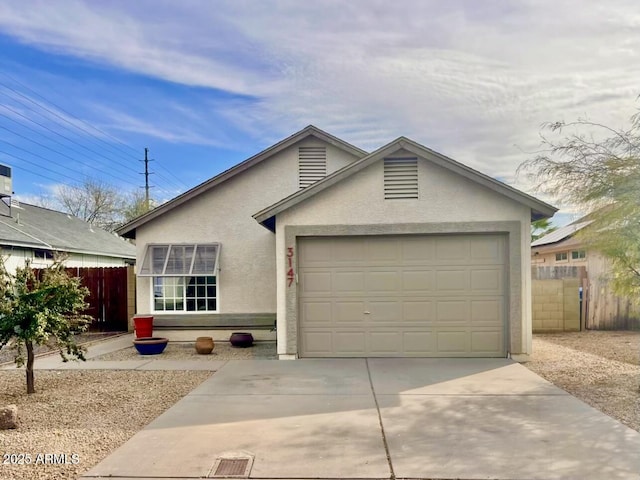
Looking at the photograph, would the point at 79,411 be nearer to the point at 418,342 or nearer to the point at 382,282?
the point at 382,282

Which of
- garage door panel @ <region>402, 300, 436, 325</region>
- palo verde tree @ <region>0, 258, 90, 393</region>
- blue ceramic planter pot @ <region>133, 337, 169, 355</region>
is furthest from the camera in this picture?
blue ceramic planter pot @ <region>133, 337, 169, 355</region>

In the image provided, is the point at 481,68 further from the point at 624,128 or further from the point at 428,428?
the point at 428,428

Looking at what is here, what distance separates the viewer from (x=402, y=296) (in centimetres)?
941

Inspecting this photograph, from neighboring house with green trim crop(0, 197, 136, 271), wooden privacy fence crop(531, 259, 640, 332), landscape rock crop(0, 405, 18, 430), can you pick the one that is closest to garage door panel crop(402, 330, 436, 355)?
wooden privacy fence crop(531, 259, 640, 332)

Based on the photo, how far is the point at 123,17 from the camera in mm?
10055

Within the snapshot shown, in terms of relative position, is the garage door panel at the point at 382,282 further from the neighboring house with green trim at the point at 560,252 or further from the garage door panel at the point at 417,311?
the neighboring house with green trim at the point at 560,252

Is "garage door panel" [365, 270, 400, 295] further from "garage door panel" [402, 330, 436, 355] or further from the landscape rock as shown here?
the landscape rock

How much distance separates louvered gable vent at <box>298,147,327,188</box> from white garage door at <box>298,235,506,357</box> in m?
3.48

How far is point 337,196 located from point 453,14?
4.41 meters

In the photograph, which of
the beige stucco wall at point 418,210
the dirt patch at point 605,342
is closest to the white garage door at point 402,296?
the beige stucco wall at point 418,210

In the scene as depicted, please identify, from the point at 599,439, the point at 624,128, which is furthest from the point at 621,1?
the point at 599,439

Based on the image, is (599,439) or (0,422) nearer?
(599,439)

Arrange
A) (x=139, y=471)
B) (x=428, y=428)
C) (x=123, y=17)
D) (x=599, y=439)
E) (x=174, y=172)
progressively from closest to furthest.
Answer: (x=139, y=471) < (x=599, y=439) < (x=428, y=428) < (x=123, y=17) < (x=174, y=172)

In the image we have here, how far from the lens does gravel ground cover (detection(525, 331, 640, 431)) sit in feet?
20.2
